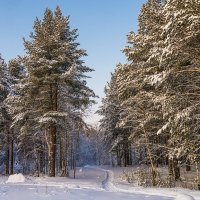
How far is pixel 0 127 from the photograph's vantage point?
36750mm

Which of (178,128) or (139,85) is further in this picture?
(139,85)

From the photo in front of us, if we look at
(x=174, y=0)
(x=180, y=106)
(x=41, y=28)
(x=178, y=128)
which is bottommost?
(x=178, y=128)

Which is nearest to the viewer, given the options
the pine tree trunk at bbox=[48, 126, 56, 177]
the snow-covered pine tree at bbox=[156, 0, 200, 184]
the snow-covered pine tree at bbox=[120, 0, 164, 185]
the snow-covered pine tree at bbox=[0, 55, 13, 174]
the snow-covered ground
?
the snow-covered ground

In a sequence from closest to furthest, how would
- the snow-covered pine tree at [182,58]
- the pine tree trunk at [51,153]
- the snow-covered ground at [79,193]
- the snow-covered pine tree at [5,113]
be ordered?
the snow-covered ground at [79,193]
the snow-covered pine tree at [182,58]
the pine tree trunk at [51,153]
the snow-covered pine tree at [5,113]

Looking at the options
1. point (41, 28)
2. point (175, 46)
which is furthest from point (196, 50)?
point (41, 28)

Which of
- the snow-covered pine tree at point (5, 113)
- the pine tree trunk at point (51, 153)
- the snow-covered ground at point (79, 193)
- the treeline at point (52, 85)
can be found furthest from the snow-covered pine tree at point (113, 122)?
the snow-covered ground at point (79, 193)

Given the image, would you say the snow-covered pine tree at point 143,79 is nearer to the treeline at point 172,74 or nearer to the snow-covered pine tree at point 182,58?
the treeline at point 172,74

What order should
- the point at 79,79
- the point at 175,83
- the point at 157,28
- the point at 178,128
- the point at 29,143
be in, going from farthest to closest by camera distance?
1. the point at 29,143
2. the point at 79,79
3. the point at 157,28
4. the point at 175,83
5. the point at 178,128

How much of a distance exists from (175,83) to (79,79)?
38.3ft

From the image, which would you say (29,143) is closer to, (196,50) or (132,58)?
(132,58)

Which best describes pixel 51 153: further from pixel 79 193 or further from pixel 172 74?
pixel 172 74

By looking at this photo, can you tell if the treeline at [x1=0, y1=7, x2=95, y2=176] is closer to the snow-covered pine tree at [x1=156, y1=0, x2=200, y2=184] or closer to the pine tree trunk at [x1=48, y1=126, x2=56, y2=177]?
the pine tree trunk at [x1=48, y1=126, x2=56, y2=177]

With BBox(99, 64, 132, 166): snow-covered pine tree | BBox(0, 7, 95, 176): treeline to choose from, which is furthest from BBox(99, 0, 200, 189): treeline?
BBox(99, 64, 132, 166): snow-covered pine tree

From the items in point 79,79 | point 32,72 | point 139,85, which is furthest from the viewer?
point 79,79
